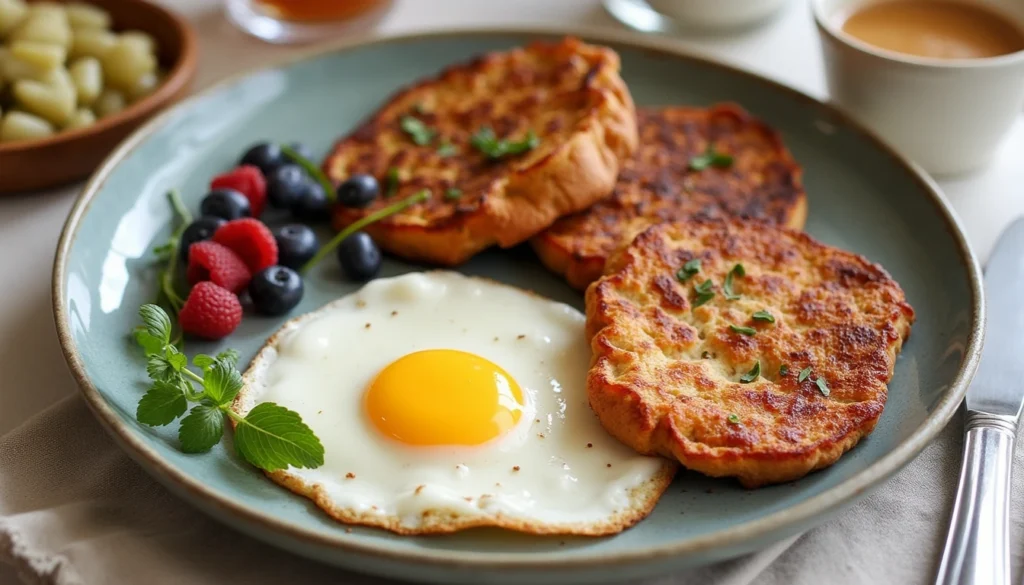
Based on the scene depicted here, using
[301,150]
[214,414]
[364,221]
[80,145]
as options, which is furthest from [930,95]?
[80,145]

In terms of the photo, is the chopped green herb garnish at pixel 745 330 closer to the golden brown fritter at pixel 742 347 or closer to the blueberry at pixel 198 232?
the golden brown fritter at pixel 742 347

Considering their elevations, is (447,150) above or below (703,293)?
below

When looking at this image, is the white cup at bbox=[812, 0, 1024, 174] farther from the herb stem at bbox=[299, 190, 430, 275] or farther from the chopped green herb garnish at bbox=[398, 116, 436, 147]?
the herb stem at bbox=[299, 190, 430, 275]

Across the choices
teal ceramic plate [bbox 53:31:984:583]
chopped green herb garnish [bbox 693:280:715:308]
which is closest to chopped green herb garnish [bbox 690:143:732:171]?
teal ceramic plate [bbox 53:31:984:583]

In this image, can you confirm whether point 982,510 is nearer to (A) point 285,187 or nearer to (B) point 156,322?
(B) point 156,322

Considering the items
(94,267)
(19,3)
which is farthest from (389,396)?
(19,3)

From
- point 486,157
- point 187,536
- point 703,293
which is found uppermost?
point 703,293
